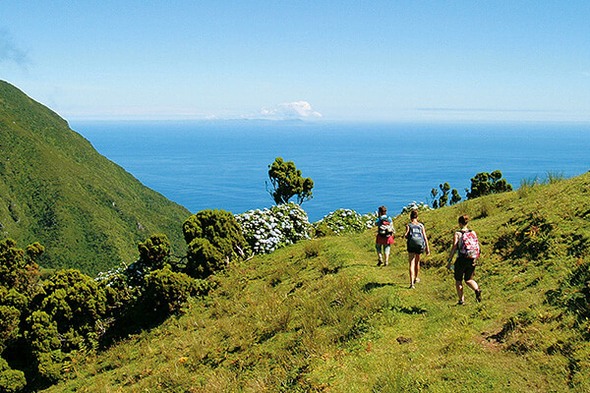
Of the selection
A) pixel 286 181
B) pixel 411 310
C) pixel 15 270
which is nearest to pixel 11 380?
pixel 15 270

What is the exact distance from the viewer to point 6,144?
150 metres

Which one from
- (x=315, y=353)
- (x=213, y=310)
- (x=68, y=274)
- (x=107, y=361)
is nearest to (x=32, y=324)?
(x=68, y=274)

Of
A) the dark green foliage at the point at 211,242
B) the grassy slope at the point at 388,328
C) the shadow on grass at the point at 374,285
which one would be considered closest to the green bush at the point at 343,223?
the dark green foliage at the point at 211,242

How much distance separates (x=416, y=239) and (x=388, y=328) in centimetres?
326

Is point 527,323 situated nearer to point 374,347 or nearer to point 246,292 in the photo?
point 374,347

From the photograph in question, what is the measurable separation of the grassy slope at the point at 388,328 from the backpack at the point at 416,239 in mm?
1288

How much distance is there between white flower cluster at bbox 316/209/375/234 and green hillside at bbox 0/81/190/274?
96.5 m

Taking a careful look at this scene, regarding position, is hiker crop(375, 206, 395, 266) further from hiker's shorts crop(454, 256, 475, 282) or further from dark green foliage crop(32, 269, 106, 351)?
dark green foliage crop(32, 269, 106, 351)

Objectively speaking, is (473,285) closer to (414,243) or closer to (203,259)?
(414,243)

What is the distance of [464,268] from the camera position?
1082 cm

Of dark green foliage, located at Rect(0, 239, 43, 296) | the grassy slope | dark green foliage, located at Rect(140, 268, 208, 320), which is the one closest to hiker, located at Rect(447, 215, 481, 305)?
the grassy slope

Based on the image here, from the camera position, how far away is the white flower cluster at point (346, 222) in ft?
89.0

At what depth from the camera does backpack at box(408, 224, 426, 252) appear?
1244 cm

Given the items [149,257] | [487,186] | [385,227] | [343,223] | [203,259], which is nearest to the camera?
[385,227]
